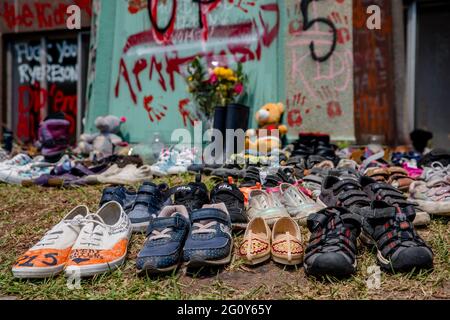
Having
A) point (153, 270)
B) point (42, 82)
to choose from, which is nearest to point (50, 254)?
point (153, 270)

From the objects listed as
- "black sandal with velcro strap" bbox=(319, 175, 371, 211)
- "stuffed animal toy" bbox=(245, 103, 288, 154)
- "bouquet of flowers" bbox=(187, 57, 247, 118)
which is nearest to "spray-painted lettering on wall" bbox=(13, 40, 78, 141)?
"bouquet of flowers" bbox=(187, 57, 247, 118)

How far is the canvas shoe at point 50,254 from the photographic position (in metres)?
1.88

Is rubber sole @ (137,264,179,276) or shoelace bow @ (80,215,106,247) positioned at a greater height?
shoelace bow @ (80,215,106,247)

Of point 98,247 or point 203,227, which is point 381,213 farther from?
point 98,247

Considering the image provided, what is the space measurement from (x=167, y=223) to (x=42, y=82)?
7925mm

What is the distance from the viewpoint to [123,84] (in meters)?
6.99

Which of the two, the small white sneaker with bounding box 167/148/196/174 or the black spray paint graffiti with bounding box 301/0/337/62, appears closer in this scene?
the small white sneaker with bounding box 167/148/196/174

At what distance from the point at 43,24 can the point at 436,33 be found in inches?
301

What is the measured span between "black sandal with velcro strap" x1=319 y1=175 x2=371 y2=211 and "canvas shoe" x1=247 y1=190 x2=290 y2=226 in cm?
34

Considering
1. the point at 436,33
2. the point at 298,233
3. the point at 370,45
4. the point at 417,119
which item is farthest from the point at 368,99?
the point at 298,233

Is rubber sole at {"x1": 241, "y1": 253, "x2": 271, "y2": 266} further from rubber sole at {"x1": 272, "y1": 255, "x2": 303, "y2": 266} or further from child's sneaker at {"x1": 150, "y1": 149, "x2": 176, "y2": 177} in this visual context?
child's sneaker at {"x1": 150, "y1": 149, "x2": 176, "y2": 177}

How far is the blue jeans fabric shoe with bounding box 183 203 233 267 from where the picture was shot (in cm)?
190

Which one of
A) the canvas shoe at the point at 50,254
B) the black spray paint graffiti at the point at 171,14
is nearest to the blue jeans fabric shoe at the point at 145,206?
the canvas shoe at the point at 50,254

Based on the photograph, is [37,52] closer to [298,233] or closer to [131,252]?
[131,252]
